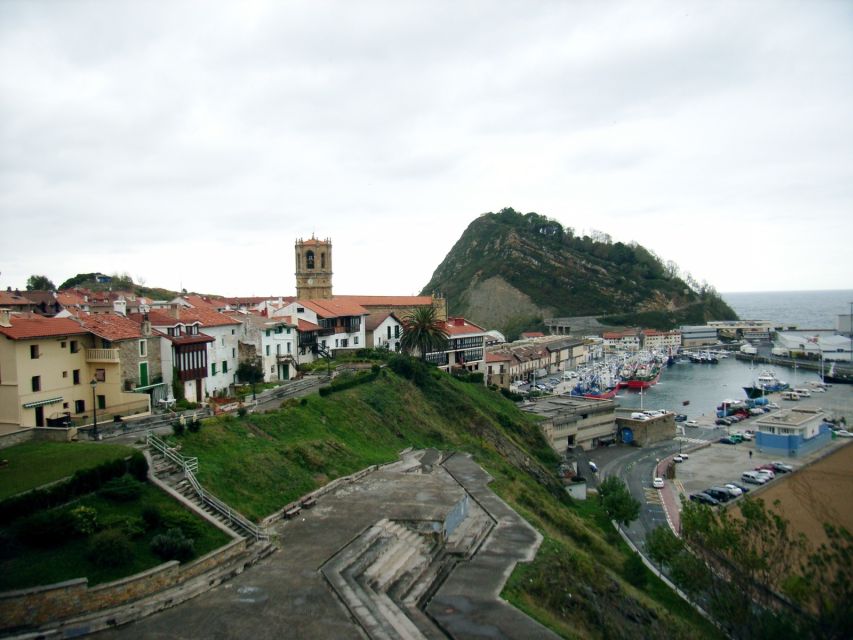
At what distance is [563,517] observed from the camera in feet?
97.9

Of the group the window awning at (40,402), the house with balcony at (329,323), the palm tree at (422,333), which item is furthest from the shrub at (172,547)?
the palm tree at (422,333)

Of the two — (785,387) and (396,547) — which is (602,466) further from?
(785,387)

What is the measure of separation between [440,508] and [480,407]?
2676cm

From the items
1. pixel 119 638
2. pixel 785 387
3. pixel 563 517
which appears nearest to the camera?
pixel 119 638

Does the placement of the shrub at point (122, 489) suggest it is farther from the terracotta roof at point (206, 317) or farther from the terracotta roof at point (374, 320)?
the terracotta roof at point (374, 320)

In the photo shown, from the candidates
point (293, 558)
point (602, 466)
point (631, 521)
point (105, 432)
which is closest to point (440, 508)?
point (293, 558)

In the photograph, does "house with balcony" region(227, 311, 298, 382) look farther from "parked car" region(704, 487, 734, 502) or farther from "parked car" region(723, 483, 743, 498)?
"parked car" region(723, 483, 743, 498)

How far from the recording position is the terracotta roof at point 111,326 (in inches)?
1095

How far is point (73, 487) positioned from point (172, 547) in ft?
11.3

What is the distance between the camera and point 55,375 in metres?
25.4

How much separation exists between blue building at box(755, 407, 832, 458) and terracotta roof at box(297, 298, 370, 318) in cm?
3896

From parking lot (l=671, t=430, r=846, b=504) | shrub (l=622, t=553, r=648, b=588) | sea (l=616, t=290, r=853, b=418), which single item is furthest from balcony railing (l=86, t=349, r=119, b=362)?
sea (l=616, t=290, r=853, b=418)

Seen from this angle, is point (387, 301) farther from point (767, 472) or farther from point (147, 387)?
point (147, 387)

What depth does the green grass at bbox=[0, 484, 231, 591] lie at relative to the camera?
44.6 ft
